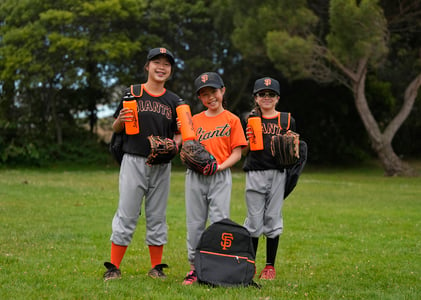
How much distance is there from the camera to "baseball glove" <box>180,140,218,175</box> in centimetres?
530

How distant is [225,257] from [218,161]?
1.00 m

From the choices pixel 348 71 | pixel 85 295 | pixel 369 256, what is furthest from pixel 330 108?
pixel 85 295

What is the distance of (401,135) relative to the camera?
36906 millimetres

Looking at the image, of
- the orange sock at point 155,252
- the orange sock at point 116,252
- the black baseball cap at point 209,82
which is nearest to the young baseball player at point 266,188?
the black baseball cap at point 209,82

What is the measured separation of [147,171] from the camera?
18.3 feet

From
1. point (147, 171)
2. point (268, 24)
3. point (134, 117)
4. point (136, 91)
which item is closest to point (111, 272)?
point (147, 171)

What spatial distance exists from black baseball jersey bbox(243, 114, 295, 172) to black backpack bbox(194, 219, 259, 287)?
914 mm

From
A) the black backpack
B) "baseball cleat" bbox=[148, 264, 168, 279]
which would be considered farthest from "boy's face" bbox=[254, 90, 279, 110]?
"baseball cleat" bbox=[148, 264, 168, 279]

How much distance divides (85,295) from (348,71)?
68.5 ft

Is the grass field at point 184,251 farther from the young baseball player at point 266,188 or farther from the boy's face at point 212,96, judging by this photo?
the boy's face at point 212,96

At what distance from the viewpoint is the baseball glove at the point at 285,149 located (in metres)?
5.87

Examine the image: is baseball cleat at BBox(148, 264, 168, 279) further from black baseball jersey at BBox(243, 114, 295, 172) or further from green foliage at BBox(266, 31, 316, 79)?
green foliage at BBox(266, 31, 316, 79)

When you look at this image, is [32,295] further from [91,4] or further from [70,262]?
[91,4]

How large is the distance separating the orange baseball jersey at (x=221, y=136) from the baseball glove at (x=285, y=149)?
0.43m
